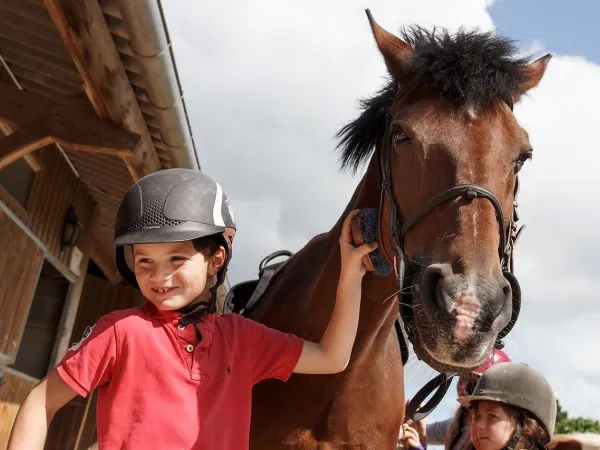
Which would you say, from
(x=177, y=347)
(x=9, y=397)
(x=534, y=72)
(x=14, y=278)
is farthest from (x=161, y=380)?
(x=9, y=397)

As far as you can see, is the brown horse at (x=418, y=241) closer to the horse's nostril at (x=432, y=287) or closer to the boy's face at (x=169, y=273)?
the horse's nostril at (x=432, y=287)

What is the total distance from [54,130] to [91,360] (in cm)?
300

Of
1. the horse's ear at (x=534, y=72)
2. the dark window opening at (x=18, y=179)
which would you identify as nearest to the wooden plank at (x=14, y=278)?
the dark window opening at (x=18, y=179)

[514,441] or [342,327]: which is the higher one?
[342,327]

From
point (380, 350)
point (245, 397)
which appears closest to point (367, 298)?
point (380, 350)

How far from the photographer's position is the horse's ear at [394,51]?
105 inches

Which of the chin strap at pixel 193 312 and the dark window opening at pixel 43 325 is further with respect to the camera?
the dark window opening at pixel 43 325

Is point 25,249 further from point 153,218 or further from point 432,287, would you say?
point 432,287

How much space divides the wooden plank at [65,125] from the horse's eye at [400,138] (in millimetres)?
2645

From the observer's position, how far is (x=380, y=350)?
289 centimetres

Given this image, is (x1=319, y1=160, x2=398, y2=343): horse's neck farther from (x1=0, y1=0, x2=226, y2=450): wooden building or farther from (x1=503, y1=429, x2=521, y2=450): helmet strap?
(x1=0, y1=0, x2=226, y2=450): wooden building

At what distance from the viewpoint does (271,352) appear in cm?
246

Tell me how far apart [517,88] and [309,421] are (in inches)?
59.9

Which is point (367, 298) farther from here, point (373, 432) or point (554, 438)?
point (554, 438)
